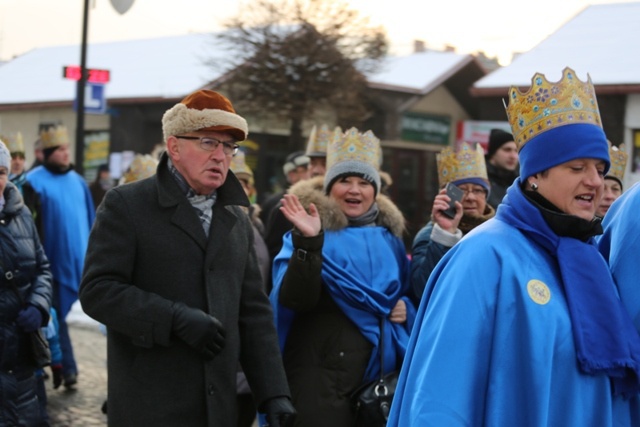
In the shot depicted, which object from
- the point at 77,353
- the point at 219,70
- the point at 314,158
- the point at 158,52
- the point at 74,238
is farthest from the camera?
the point at 158,52

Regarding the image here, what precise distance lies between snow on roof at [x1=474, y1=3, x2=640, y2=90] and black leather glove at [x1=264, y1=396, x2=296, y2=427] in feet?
10.8

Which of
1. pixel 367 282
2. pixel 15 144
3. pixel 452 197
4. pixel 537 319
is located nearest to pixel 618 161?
pixel 452 197

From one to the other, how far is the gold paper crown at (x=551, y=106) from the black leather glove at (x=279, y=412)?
1.49m

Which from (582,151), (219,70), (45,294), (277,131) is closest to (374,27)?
(219,70)

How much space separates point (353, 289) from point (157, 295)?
121 centimetres

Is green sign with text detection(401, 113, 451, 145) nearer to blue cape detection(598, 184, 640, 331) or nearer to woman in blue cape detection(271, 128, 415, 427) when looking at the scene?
woman in blue cape detection(271, 128, 415, 427)

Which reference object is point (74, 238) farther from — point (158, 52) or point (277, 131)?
point (158, 52)

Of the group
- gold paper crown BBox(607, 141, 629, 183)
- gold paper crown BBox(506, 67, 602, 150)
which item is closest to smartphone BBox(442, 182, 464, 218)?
gold paper crown BBox(607, 141, 629, 183)

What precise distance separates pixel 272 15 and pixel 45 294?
11.7 meters

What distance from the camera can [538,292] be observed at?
288 cm

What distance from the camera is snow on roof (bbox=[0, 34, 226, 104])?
1638cm

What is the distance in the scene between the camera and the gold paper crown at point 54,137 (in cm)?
862

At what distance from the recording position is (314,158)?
750 centimetres

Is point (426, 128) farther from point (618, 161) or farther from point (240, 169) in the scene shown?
point (618, 161)
